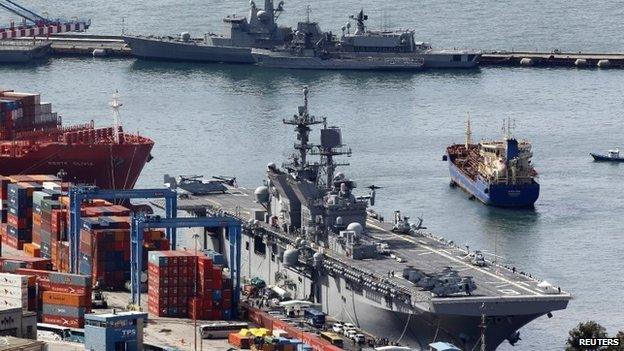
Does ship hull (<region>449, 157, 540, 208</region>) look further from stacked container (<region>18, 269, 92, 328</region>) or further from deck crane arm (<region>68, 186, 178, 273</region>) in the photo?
stacked container (<region>18, 269, 92, 328</region>)

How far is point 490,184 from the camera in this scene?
465 feet

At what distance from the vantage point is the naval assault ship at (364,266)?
325 ft

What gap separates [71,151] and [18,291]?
36284 mm

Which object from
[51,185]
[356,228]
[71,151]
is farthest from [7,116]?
[356,228]

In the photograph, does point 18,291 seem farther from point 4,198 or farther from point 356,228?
point 4,198

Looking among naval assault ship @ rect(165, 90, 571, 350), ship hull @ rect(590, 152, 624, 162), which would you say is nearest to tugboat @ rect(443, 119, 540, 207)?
ship hull @ rect(590, 152, 624, 162)

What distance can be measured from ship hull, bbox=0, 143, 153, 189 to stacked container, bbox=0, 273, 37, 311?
3372 centimetres

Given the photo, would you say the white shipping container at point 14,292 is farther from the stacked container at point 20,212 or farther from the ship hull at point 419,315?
the stacked container at point 20,212

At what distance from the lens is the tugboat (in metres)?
141

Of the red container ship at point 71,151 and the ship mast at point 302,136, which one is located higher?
the ship mast at point 302,136

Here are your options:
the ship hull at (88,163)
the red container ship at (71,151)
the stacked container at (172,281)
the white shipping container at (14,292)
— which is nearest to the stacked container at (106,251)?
the stacked container at (172,281)

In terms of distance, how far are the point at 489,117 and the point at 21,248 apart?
2607 inches

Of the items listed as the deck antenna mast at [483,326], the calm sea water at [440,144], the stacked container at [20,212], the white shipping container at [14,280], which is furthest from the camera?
the calm sea water at [440,144]

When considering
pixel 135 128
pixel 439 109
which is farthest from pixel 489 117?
pixel 135 128
